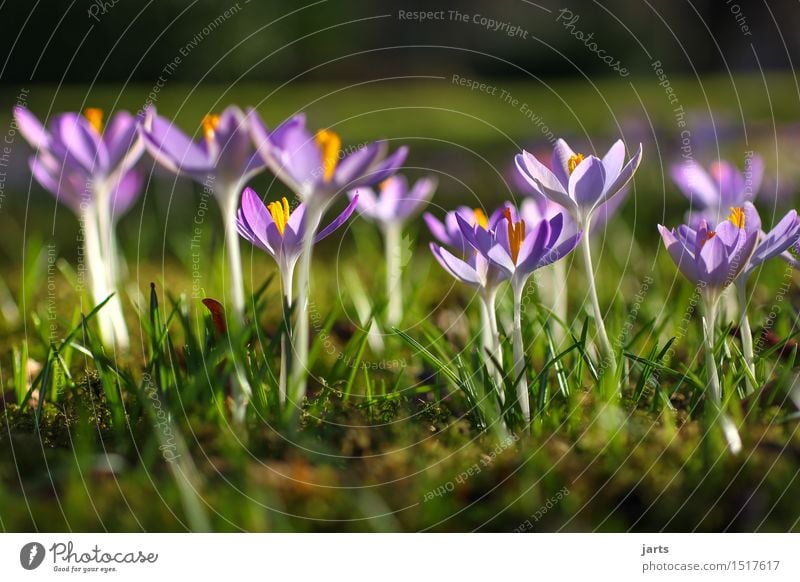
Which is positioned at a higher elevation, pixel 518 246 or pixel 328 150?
pixel 328 150

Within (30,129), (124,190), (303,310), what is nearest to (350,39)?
(124,190)

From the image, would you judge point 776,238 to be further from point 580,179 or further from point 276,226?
point 276,226

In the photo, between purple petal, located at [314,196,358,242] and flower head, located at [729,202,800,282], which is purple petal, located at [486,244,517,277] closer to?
purple petal, located at [314,196,358,242]

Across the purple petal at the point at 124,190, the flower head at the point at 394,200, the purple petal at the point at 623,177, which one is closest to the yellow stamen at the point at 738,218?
the purple petal at the point at 623,177
